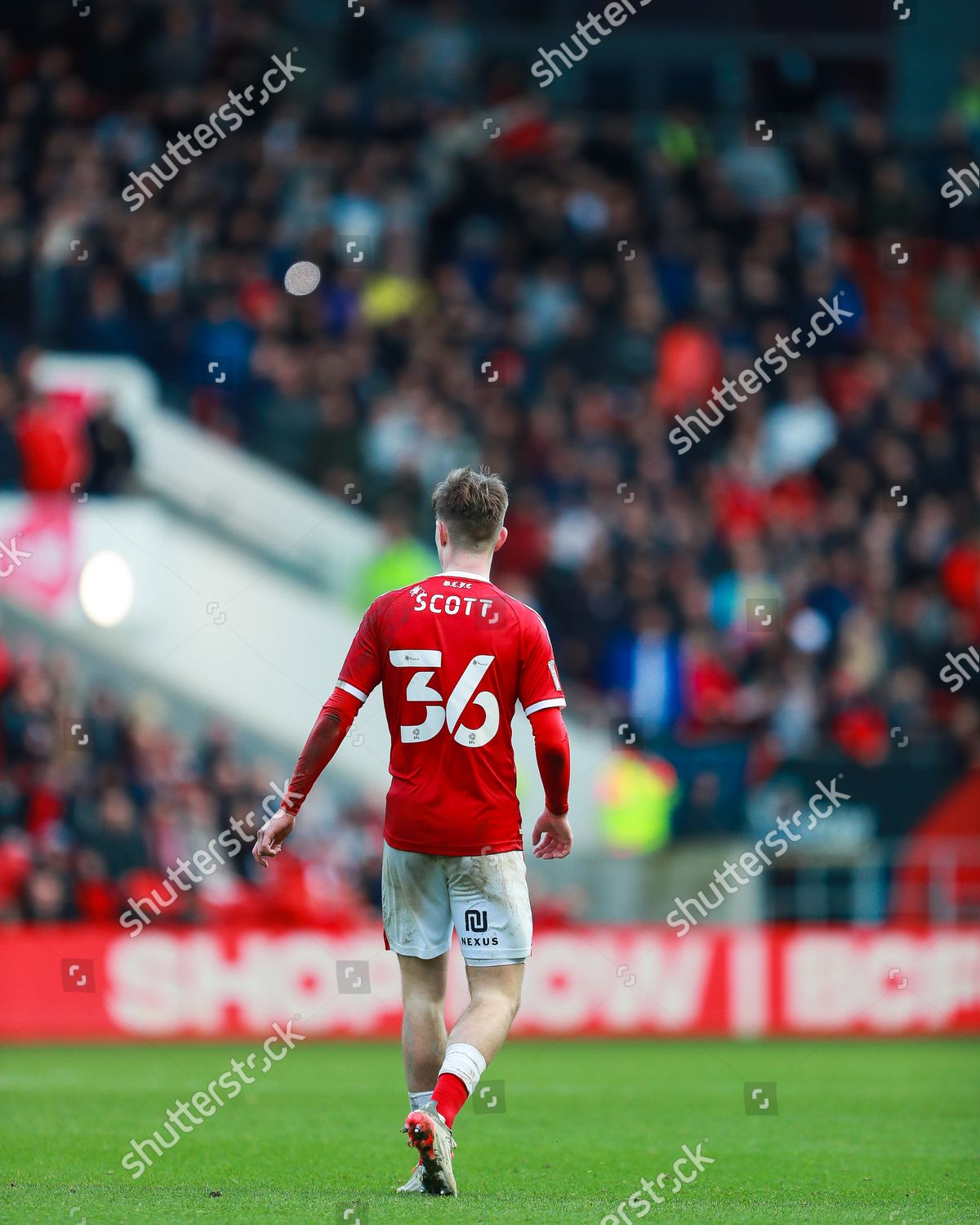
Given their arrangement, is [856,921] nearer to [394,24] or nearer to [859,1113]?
[859,1113]

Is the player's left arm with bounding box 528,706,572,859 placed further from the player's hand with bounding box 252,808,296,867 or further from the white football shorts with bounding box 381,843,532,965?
the player's hand with bounding box 252,808,296,867

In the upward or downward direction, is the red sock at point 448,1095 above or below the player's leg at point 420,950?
below

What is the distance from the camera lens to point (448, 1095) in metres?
6.80

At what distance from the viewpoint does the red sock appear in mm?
6789

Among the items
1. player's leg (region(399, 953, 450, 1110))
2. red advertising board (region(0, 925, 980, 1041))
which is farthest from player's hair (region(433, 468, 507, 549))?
red advertising board (region(0, 925, 980, 1041))

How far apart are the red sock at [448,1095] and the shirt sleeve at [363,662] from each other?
130cm

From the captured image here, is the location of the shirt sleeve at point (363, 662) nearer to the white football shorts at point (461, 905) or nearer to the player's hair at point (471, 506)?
the player's hair at point (471, 506)

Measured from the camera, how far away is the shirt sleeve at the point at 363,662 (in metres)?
7.12

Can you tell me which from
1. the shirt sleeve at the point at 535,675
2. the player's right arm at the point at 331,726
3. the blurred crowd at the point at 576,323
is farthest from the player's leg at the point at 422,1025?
the blurred crowd at the point at 576,323

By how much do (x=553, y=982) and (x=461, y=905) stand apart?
9.45 m

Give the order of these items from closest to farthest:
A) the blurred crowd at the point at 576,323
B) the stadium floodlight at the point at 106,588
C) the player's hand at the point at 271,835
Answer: the player's hand at the point at 271,835 < the stadium floodlight at the point at 106,588 < the blurred crowd at the point at 576,323

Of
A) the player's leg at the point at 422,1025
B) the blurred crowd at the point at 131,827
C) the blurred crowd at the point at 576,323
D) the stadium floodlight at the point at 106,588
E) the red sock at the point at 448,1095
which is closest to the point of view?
the red sock at the point at 448,1095

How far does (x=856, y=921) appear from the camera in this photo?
673 inches

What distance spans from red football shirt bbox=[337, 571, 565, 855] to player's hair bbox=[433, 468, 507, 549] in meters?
0.15
